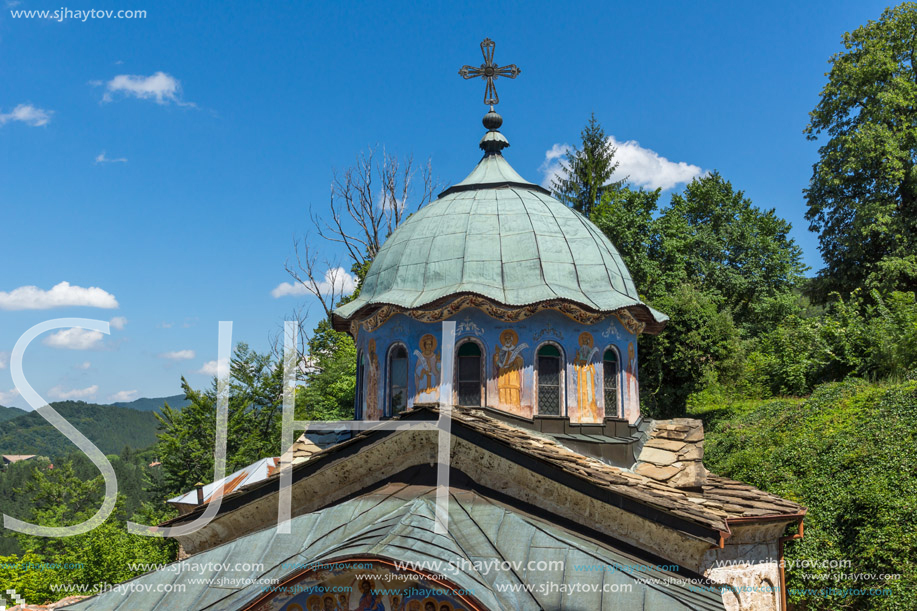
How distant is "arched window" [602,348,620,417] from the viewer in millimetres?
11844

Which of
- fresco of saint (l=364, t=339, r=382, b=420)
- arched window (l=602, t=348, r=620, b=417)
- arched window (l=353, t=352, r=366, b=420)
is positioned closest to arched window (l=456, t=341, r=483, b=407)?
fresco of saint (l=364, t=339, r=382, b=420)

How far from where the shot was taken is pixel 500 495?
817cm

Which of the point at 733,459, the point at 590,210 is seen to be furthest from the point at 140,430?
the point at 733,459

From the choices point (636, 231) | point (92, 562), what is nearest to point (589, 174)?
point (636, 231)

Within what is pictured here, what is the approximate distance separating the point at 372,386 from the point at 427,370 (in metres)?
1.31

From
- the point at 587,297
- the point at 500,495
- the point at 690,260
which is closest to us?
the point at 500,495

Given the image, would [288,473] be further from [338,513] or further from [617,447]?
[617,447]

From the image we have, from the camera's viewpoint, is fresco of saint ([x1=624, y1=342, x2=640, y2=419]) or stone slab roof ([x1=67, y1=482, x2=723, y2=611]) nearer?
stone slab roof ([x1=67, y1=482, x2=723, y2=611])

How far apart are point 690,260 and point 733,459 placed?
18340 millimetres

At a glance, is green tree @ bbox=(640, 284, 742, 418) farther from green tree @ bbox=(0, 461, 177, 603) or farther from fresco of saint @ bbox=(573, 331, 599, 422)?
green tree @ bbox=(0, 461, 177, 603)

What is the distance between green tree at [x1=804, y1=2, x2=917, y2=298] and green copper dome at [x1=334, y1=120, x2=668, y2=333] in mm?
14256

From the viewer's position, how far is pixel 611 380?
12.0m

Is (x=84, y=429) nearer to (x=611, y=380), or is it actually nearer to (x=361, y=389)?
(x=361, y=389)

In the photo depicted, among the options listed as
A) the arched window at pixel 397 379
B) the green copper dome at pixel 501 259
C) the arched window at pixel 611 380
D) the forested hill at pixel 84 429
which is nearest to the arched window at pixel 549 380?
the green copper dome at pixel 501 259
